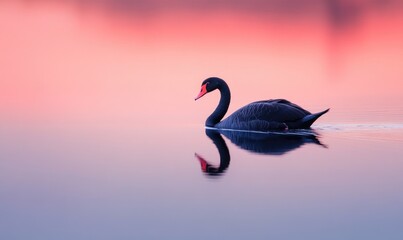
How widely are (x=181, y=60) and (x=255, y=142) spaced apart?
11.0m

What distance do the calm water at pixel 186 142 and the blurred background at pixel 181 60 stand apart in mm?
82

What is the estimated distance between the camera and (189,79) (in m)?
19.0

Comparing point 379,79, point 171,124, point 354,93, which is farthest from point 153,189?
point 379,79

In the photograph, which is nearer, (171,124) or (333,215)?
(333,215)

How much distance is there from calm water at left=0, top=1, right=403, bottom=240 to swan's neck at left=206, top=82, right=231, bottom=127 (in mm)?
260

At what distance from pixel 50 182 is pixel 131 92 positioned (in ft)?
29.4

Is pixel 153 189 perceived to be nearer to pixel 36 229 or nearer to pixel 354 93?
pixel 36 229

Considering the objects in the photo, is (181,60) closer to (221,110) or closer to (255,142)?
(221,110)

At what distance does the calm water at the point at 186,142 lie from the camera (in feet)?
21.6

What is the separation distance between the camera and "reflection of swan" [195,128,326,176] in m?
9.33

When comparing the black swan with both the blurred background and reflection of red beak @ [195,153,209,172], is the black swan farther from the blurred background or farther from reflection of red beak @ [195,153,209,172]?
reflection of red beak @ [195,153,209,172]

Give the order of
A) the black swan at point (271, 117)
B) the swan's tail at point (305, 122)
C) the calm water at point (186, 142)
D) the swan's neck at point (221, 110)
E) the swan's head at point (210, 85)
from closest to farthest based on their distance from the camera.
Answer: the calm water at point (186, 142) → the swan's tail at point (305, 122) → the black swan at point (271, 117) → the swan's neck at point (221, 110) → the swan's head at point (210, 85)

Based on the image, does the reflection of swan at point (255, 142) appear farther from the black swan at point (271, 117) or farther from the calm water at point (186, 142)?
the black swan at point (271, 117)

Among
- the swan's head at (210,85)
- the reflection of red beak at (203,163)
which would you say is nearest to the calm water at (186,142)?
the reflection of red beak at (203,163)
